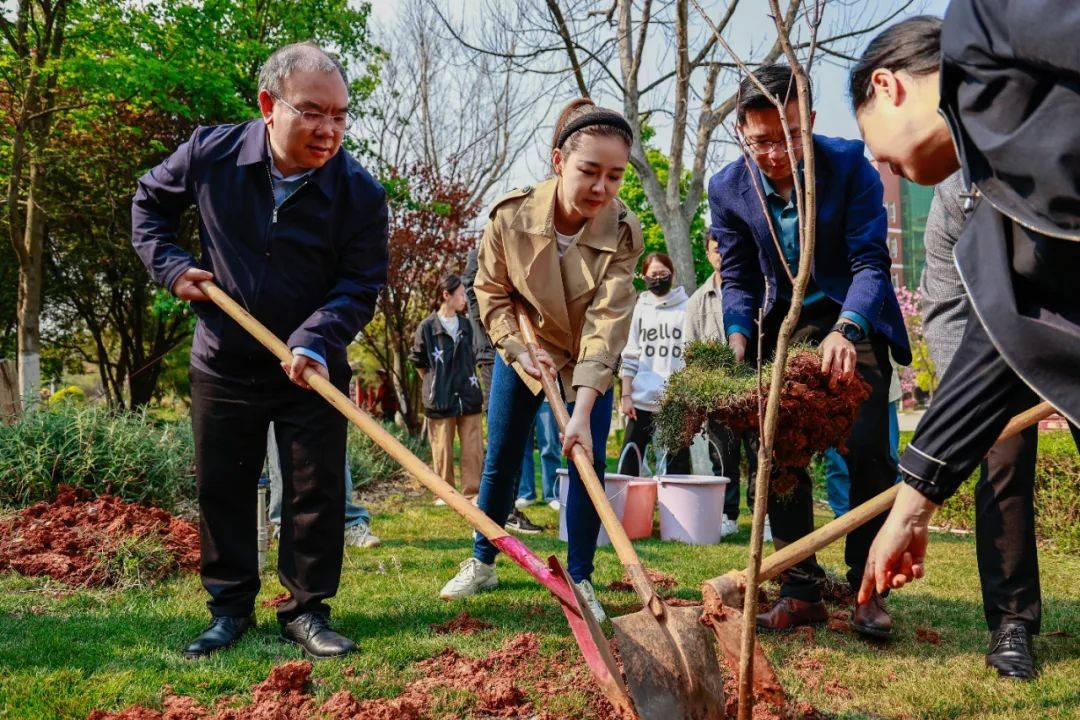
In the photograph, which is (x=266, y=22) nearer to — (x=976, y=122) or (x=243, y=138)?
(x=243, y=138)

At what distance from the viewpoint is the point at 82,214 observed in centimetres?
1423

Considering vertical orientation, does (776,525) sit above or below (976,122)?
below

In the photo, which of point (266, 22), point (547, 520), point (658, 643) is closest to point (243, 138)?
point (658, 643)

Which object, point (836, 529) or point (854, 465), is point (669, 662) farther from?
point (854, 465)

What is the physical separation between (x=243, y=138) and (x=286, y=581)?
71.5 inches

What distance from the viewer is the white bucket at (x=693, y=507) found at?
19.6 feet

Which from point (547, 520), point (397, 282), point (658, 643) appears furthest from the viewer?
point (397, 282)

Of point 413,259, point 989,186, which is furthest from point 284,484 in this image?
point 413,259

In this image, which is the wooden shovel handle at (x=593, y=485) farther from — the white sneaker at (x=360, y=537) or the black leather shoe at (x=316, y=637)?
the white sneaker at (x=360, y=537)

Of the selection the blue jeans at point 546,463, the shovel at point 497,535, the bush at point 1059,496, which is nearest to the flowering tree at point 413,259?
the blue jeans at point 546,463

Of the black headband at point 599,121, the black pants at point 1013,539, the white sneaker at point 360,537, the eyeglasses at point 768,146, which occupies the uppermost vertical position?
the black headband at point 599,121

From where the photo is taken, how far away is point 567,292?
3984mm

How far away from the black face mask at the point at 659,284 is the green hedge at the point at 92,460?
3959 mm

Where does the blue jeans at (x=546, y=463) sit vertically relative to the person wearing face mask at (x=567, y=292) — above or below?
below
